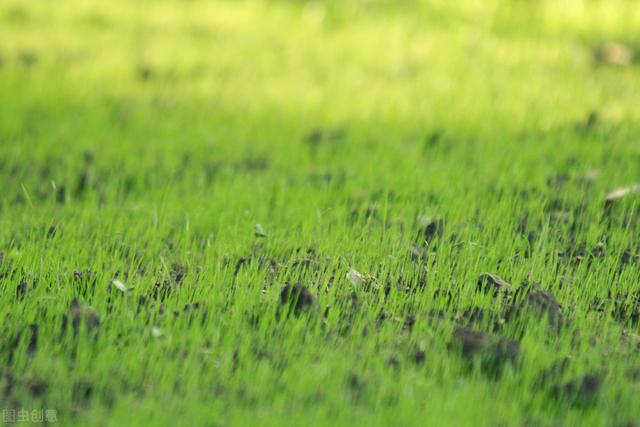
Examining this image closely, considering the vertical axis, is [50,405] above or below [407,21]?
below

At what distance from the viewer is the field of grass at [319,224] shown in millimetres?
2377

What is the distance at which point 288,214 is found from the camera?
3688mm

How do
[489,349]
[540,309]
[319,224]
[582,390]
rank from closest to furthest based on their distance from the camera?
[582,390] → [489,349] → [540,309] → [319,224]

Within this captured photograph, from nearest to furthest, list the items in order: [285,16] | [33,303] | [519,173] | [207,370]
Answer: [207,370], [33,303], [519,173], [285,16]

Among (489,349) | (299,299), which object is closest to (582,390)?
(489,349)

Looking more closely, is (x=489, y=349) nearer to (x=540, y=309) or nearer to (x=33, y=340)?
(x=540, y=309)

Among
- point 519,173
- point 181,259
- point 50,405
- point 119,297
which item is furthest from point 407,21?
point 50,405

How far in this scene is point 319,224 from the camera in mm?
3543

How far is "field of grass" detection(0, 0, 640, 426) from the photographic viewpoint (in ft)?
7.80

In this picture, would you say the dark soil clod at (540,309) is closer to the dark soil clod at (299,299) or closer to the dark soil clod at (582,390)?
the dark soil clod at (582,390)

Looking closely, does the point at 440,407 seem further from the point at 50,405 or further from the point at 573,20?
the point at 573,20

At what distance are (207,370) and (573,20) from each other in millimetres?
5561

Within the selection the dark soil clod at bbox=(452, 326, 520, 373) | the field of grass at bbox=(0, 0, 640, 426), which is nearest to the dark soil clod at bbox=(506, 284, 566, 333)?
the field of grass at bbox=(0, 0, 640, 426)

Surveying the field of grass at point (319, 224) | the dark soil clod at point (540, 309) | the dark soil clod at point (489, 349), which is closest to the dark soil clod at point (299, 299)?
the field of grass at point (319, 224)
